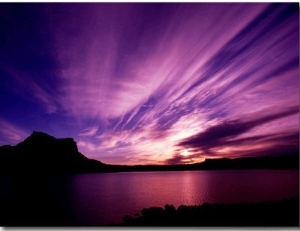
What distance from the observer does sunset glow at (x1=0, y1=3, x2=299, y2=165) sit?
4.61 meters

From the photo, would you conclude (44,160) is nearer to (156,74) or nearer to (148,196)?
(156,74)

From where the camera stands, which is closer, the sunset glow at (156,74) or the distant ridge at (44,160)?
the sunset glow at (156,74)

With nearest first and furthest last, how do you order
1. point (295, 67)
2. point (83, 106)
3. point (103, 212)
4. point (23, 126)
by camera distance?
point (295, 67) < point (83, 106) < point (23, 126) < point (103, 212)

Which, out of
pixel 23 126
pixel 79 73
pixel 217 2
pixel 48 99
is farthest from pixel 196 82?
pixel 23 126

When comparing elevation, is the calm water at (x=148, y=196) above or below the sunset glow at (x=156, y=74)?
below

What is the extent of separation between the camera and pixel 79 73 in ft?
16.5

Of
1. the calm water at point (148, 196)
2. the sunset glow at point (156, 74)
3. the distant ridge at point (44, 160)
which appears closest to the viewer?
the sunset glow at point (156, 74)

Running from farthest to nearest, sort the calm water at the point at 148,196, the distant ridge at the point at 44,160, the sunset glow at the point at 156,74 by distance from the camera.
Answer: the calm water at the point at 148,196 < the distant ridge at the point at 44,160 < the sunset glow at the point at 156,74

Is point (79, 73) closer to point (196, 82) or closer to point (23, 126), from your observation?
point (23, 126)

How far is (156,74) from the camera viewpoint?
536cm

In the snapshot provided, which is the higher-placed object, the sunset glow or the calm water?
the sunset glow

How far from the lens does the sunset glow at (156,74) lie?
4613 millimetres

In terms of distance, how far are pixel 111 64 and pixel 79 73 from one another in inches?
25.6

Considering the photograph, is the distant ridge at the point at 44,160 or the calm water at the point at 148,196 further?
the calm water at the point at 148,196
